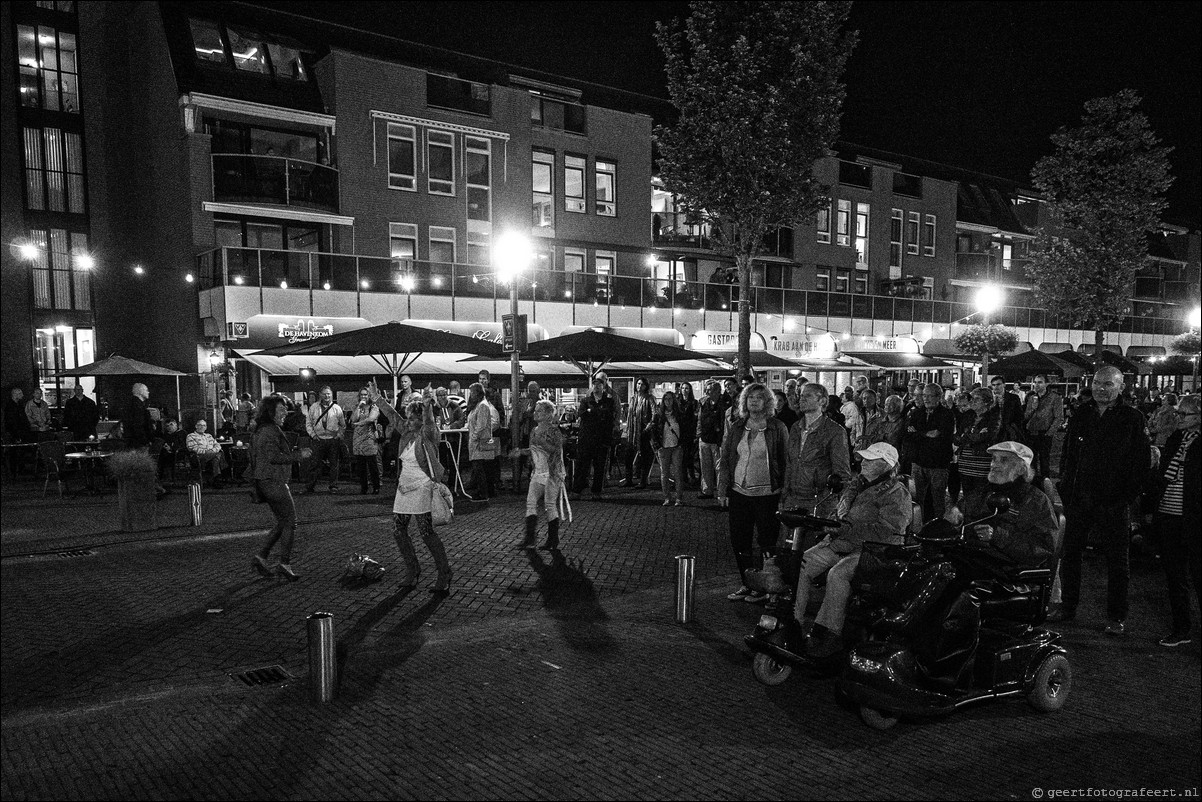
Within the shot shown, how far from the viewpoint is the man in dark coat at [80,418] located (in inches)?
670

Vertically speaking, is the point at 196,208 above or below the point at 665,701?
above

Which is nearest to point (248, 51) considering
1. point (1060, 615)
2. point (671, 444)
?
point (671, 444)

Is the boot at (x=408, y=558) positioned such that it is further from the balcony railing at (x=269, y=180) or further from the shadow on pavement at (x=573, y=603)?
the balcony railing at (x=269, y=180)

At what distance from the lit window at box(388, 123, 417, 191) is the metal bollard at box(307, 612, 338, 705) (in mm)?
22459

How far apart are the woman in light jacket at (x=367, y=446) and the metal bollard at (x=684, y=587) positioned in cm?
809

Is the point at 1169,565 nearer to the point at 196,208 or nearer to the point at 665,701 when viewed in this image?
the point at 665,701

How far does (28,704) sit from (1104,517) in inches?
302

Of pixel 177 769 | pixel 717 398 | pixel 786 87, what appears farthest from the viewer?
pixel 786 87

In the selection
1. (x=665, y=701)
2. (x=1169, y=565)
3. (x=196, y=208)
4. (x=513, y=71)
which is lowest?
(x=665, y=701)

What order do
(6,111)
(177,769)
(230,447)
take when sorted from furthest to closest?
1. (230,447)
2. (177,769)
3. (6,111)

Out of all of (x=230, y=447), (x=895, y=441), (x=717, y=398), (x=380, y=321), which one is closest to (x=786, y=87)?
(x=717, y=398)

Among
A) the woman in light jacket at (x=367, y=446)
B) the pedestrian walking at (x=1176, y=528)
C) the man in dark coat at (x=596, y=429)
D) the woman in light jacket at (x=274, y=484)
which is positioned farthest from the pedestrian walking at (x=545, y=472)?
the pedestrian walking at (x=1176, y=528)

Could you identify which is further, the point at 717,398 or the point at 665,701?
the point at 717,398

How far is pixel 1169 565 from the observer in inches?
236
